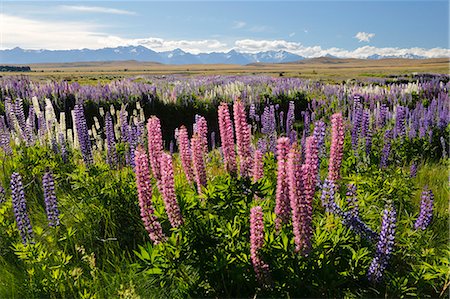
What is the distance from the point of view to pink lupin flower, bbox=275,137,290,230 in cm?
308

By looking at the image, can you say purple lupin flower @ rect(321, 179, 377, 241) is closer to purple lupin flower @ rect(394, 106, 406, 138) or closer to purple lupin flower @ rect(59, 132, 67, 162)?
purple lupin flower @ rect(59, 132, 67, 162)

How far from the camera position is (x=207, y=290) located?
145 inches

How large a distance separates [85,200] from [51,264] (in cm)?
101

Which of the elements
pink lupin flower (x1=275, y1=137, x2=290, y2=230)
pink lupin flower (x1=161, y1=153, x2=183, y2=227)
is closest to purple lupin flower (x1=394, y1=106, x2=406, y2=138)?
pink lupin flower (x1=275, y1=137, x2=290, y2=230)

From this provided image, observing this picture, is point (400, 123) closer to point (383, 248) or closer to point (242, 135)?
point (383, 248)

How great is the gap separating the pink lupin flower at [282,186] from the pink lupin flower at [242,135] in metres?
0.54

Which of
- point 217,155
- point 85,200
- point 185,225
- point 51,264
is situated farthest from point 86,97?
point 185,225

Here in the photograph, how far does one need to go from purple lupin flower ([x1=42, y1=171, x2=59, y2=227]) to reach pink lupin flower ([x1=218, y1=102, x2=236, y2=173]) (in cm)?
202

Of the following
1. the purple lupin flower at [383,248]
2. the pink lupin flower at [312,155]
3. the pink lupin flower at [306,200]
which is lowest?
the purple lupin flower at [383,248]

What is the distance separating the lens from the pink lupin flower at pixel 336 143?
346 cm

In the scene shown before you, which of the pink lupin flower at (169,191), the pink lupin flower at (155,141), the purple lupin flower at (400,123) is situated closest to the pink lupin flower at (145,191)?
the pink lupin flower at (169,191)

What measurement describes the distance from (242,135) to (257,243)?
100 cm

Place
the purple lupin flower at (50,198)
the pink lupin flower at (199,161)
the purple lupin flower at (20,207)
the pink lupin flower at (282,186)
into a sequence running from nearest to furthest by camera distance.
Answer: the pink lupin flower at (282,186) < the pink lupin flower at (199,161) < the purple lupin flower at (20,207) < the purple lupin flower at (50,198)

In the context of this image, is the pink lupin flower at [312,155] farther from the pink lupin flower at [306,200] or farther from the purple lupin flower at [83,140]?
the purple lupin flower at [83,140]
